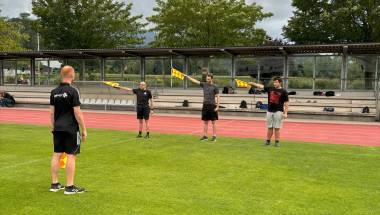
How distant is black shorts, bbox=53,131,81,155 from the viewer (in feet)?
23.1

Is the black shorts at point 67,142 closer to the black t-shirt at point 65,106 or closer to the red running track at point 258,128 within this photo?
the black t-shirt at point 65,106

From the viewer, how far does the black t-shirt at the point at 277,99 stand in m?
12.7

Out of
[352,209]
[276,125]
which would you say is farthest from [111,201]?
[276,125]

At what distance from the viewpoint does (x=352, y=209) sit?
657cm

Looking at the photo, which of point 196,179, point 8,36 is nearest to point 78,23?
point 8,36

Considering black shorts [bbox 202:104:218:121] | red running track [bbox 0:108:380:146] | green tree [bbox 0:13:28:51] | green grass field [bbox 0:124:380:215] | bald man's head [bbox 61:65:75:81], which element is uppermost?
green tree [bbox 0:13:28:51]

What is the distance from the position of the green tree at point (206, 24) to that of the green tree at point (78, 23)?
150 inches

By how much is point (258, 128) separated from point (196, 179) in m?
10.5

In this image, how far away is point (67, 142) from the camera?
705 cm

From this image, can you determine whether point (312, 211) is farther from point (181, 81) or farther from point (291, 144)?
point (181, 81)

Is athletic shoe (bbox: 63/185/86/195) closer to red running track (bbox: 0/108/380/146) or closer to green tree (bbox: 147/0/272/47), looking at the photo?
red running track (bbox: 0/108/380/146)

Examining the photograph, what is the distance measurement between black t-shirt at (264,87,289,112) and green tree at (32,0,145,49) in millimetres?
29420

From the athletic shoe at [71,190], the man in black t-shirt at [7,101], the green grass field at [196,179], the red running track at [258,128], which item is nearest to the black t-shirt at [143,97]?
the green grass field at [196,179]


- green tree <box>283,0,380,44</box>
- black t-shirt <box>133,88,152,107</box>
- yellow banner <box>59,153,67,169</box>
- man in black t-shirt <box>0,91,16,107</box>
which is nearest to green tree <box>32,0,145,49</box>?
man in black t-shirt <box>0,91,16,107</box>
